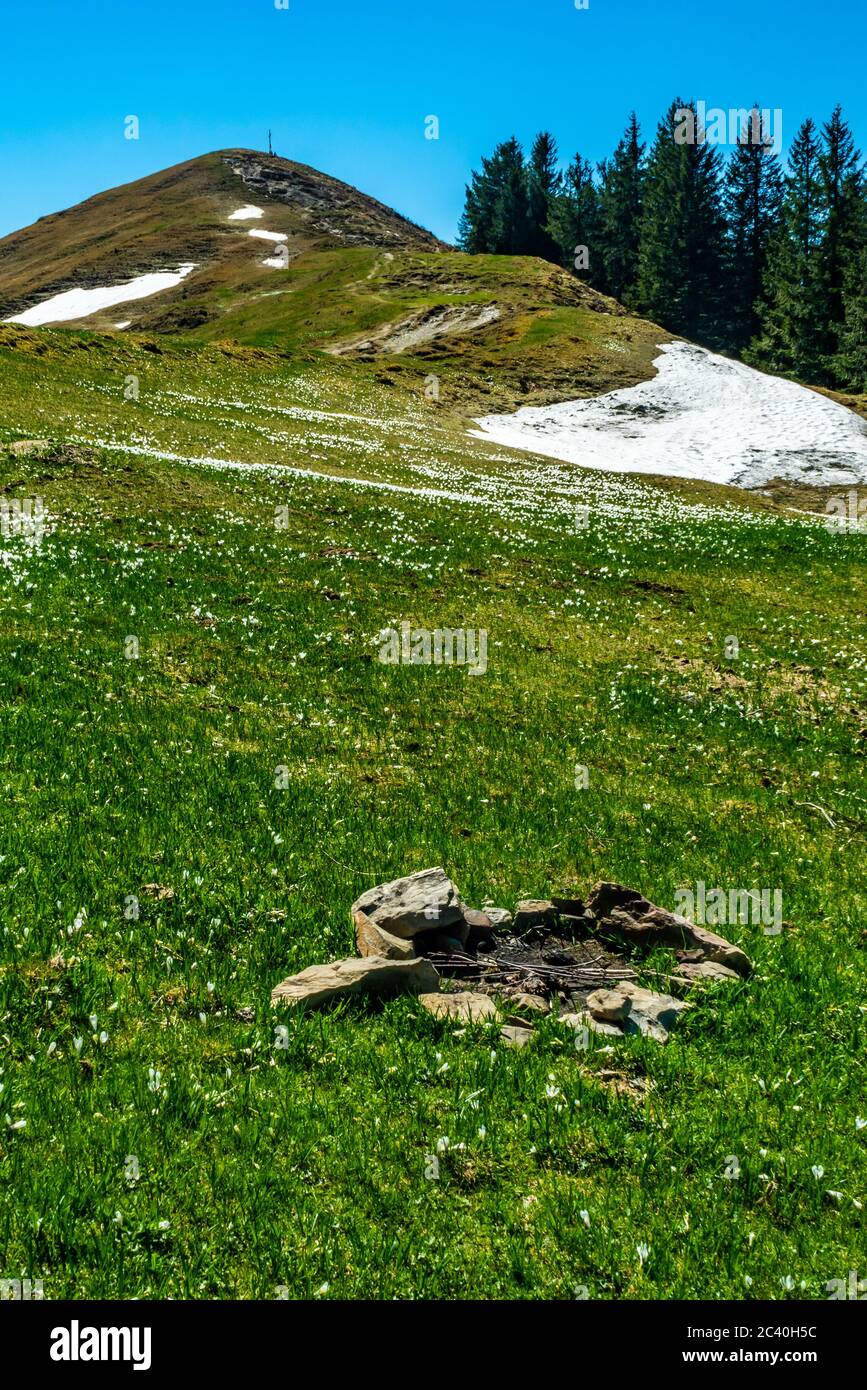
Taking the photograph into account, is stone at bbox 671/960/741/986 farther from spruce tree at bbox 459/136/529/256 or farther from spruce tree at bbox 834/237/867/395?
spruce tree at bbox 459/136/529/256

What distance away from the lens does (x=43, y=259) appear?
160 meters

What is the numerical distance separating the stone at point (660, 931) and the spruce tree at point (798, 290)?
355ft

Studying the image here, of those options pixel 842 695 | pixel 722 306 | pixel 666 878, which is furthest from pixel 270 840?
pixel 722 306

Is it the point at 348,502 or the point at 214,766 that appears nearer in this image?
the point at 214,766

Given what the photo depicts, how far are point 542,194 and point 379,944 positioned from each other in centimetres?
15688

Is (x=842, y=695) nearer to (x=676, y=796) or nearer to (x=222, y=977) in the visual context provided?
(x=676, y=796)

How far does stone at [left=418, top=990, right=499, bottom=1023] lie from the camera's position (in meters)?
6.86

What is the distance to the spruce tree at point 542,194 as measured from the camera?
452 ft

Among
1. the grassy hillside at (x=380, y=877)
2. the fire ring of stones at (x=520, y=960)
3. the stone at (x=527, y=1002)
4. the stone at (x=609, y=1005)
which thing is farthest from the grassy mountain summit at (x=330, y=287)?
the stone at (x=609, y=1005)

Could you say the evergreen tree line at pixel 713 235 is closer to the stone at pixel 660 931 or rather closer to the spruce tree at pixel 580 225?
the spruce tree at pixel 580 225

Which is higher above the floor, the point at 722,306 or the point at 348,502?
the point at 722,306

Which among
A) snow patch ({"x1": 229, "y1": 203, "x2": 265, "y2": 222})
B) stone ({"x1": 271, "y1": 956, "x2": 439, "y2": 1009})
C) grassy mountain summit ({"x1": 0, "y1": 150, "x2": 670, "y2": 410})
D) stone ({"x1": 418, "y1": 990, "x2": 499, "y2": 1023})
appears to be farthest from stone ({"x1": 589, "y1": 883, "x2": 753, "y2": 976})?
snow patch ({"x1": 229, "y1": 203, "x2": 265, "y2": 222})
